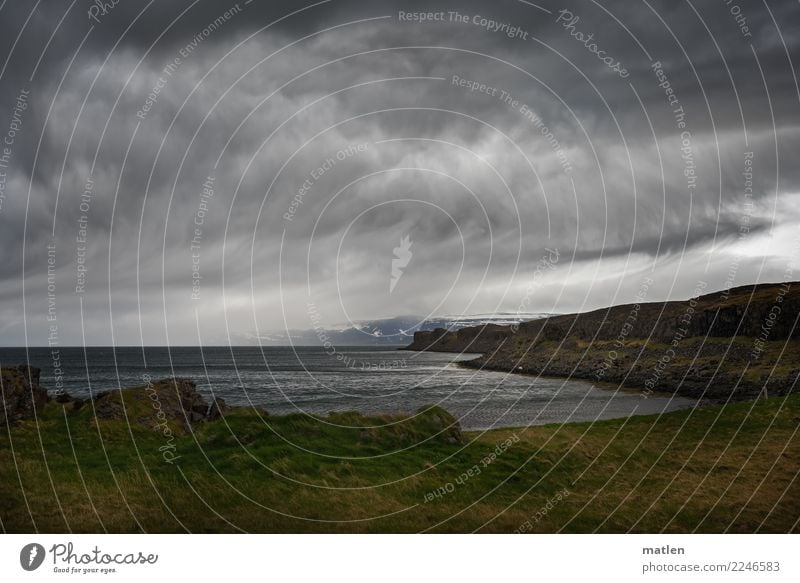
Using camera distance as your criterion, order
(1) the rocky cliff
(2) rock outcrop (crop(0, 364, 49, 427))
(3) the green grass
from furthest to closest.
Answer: (1) the rocky cliff → (2) rock outcrop (crop(0, 364, 49, 427)) → (3) the green grass

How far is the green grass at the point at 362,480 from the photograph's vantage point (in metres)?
11.0

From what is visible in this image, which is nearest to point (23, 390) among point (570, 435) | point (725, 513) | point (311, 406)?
point (570, 435)

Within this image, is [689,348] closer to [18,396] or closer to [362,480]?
[362,480]

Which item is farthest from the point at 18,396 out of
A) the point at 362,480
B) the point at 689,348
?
the point at 689,348

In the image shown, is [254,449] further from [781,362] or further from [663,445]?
[781,362]

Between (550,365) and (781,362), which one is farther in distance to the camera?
(550,365)

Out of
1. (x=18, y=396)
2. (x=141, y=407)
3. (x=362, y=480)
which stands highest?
(x=18, y=396)

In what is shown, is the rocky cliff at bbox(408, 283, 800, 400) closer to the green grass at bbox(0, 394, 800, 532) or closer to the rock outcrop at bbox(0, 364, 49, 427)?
the green grass at bbox(0, 394, 800, 532)

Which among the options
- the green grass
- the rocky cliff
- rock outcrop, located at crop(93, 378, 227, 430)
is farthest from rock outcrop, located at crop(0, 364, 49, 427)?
the rocky cliff

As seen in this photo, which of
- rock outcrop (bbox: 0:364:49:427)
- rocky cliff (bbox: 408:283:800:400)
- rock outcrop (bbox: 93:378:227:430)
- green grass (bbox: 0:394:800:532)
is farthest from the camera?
rocky cliff (bbox: 408:283:800:400)

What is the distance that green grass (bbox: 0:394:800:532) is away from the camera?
1104 cm

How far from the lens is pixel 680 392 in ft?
221

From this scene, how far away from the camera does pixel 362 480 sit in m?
12.8
